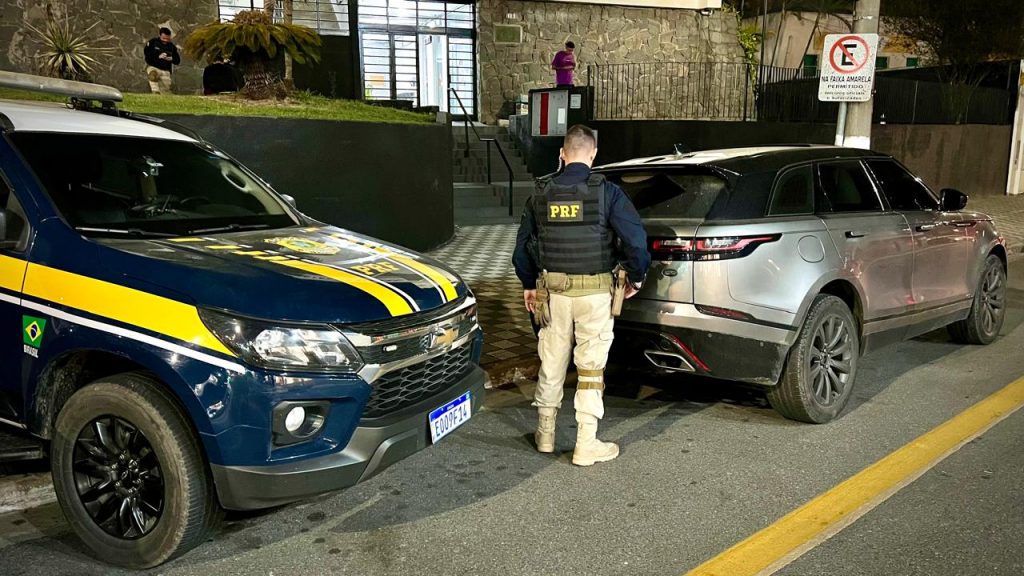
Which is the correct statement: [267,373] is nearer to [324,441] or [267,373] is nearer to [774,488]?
[324,441]

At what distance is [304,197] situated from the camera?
902 centimetres

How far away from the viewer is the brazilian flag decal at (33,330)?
3.35 metres

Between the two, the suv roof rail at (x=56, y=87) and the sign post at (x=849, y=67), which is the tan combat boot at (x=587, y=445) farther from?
the sign post at (x=849, y=67)

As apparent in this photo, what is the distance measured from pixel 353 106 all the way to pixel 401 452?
30.0 ft

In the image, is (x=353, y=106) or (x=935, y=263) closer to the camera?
(x=935, y=263)

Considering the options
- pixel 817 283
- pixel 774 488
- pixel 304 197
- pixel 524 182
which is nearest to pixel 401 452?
pixel 774 488

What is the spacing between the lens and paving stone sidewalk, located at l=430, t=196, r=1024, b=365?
21.8 feet

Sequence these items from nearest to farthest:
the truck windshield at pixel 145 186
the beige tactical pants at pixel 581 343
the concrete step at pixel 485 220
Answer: the truck windshield at pixel 145 186, the beige tactical pants at pixel 581 343, the concrete step at pixel 485 220

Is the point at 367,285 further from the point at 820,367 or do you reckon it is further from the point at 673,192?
the point at 820,367

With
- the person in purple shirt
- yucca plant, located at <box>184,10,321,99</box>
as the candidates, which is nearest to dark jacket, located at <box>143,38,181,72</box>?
yucca plant, located at <box>184,10,321,99</box>

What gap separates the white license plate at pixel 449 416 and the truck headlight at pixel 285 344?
0.52 meters

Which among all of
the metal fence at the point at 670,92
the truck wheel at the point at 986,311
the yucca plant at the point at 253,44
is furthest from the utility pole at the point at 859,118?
the metal fence at the point at 670,92

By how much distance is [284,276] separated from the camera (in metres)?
3.33

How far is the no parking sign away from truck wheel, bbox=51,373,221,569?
764 centimetres
